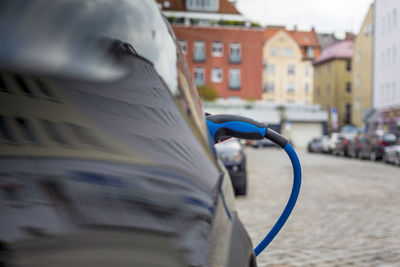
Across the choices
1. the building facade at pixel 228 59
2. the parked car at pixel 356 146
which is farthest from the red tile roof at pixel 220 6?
the parked car at pixel 356 146

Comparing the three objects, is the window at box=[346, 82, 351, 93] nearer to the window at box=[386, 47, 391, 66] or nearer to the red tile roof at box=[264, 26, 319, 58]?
the red tile roof at box=[264, 26, 319, 58]

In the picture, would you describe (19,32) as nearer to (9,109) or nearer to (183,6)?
(9,109)

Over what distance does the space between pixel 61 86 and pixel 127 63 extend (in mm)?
127

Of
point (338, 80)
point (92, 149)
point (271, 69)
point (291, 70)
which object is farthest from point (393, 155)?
point (291, 70)

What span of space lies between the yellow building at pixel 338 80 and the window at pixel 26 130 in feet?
221

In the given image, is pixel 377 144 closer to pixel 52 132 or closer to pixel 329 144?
pixel 329 144

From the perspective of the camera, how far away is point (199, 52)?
5356 cm

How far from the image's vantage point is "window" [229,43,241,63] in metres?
53.8

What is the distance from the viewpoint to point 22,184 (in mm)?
676

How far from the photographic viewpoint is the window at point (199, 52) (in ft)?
173

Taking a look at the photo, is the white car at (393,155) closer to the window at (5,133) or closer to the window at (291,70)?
the window at (5,133)

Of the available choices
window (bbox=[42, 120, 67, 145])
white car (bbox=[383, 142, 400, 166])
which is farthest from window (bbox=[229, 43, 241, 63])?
window (bbox=[42, 120, 67, 145])

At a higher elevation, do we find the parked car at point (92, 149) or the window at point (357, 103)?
the parked car at point (92, 149)

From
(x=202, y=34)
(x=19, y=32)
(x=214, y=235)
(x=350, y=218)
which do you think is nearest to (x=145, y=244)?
(x=214, y=235)
